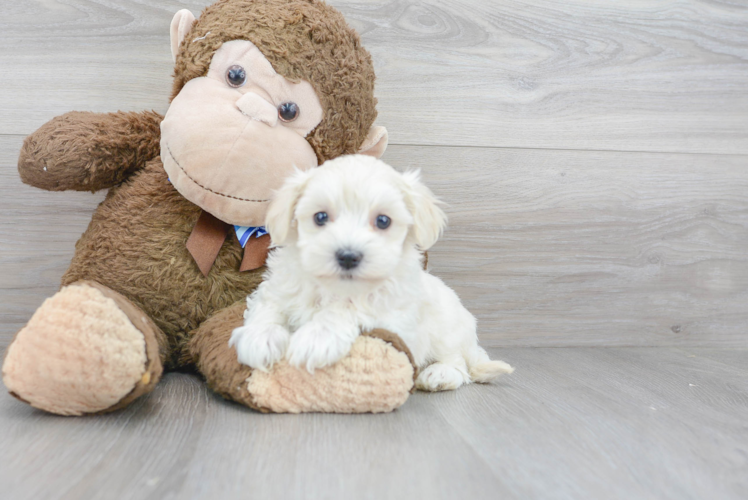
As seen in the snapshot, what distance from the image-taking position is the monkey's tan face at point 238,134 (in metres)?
1.07

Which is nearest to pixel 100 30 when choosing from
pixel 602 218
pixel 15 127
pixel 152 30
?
pixel 152 30

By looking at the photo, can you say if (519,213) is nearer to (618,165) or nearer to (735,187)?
(618,165)

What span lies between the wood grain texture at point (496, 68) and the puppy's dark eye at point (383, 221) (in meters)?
0.61

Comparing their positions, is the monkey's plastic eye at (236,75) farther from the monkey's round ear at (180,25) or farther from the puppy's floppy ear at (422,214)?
the puppy's floppy ear at (422,214)

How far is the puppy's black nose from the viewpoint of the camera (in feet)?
2.99

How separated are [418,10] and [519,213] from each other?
1.98 ft

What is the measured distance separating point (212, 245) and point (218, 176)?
17 cm

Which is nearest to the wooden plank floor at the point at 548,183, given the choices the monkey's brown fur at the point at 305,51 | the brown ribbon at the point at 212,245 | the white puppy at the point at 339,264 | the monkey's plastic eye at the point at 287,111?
the white puppy at the point at 339,264

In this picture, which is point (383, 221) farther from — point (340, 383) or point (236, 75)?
point (236, 75)

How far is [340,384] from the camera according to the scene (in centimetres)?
95

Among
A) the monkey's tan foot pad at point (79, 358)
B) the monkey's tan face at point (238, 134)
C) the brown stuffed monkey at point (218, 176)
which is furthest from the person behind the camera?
the monkey's tan face at point (238, 134)

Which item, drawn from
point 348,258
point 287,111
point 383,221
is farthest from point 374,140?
point 348,258

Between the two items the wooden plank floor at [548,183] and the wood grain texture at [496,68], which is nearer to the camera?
the wooden plank floor at [548,183]

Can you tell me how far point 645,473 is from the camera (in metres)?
0.82
